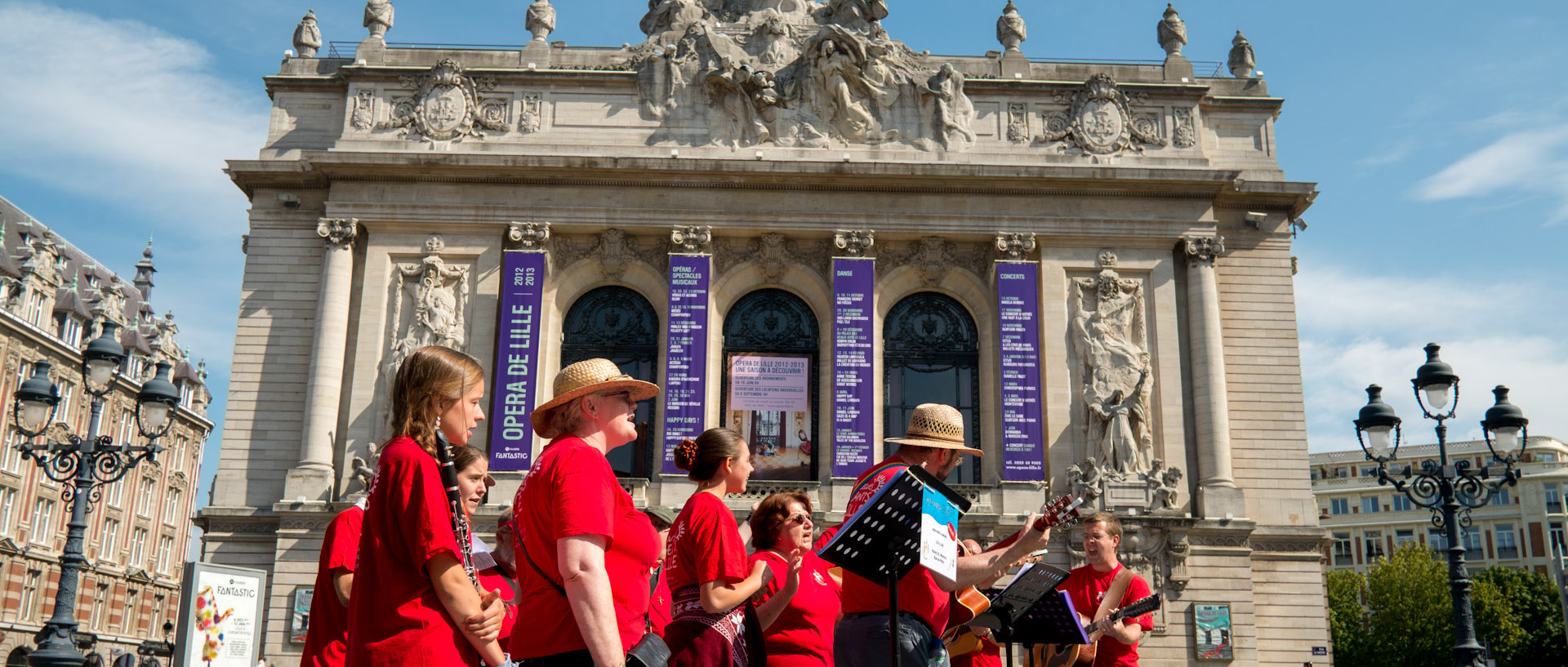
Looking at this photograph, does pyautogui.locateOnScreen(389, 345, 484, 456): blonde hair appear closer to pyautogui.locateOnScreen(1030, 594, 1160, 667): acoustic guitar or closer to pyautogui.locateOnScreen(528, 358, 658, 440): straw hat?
pyautogui.locateOnScreen(528, 358, 658, 440): straw hat

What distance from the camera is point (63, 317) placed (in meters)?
51.6

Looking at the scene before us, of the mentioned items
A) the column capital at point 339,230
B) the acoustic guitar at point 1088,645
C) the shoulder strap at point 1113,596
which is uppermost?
the column capital at point 339,230

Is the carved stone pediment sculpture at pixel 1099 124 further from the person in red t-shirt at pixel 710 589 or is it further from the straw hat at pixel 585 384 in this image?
the straw hat at pixel 585 384

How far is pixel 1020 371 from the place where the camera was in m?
23.4

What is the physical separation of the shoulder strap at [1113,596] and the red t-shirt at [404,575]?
16.8ft

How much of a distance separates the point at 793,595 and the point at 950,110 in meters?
20.1

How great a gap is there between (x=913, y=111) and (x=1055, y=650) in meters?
18.5

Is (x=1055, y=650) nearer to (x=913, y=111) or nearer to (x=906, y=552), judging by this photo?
(x=906, y=552)

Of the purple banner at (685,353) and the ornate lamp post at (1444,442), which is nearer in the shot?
the ornate lamp post at (1444,442)

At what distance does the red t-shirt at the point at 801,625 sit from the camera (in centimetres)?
656

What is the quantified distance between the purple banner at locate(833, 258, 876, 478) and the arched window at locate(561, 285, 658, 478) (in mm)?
3836

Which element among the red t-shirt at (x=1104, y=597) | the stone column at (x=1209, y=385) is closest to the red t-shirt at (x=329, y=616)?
the red t-shirt at (x=1104, y=597)

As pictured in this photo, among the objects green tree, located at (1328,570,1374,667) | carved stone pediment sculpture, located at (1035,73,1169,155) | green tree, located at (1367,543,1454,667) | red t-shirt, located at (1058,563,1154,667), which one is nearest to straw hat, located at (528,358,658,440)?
red t-shirt, located at (1058,563,1154,667)

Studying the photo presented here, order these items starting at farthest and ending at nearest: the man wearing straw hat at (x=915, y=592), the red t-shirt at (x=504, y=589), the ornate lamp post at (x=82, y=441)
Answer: the ornate lamp post at (x=82, y=441)
the red t-shirt at (x=504, y=589)
the man wearing straw hat at (x=915, y=592)
